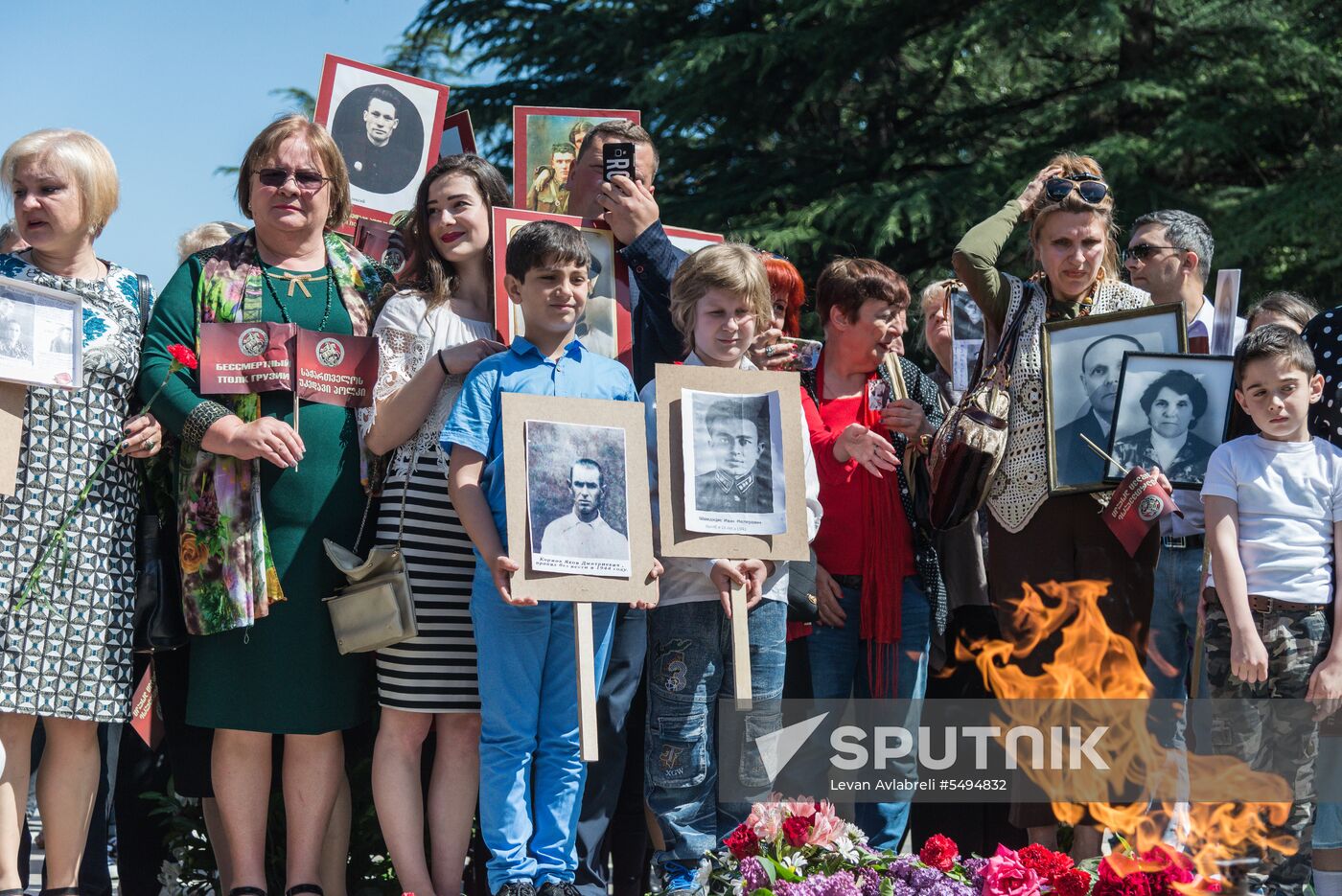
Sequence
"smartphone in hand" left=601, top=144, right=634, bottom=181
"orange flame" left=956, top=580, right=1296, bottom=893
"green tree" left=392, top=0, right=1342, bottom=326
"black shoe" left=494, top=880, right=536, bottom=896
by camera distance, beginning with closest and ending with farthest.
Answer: "black shoe" left=494, top=880, right=536, bottom=896 → "orange flame" left=956, top=580, right=1296, bottom=893 → "smartphone in hand" left=601, top=144, right=634, bottom=181 → "green tree" left=392, top=0, right=1342, bottom=326

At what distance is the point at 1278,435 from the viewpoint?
470 centimetres

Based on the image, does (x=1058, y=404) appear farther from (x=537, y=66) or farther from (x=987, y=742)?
(x=537, y=66)

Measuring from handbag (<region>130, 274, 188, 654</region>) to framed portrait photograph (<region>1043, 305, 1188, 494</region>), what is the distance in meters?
2.91

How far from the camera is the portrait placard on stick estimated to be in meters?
4.03

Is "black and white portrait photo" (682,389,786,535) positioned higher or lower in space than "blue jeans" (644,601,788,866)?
higher

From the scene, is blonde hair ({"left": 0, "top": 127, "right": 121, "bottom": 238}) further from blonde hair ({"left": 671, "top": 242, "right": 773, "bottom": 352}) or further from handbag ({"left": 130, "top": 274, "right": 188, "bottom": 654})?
blonde hair ({"left": 671, "top": 242, "right": 773, "bottom": 352})

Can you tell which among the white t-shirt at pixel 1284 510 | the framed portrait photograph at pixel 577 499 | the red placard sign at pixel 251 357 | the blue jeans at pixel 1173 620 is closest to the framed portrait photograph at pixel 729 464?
the framed portrait photograph at pixel 577 499

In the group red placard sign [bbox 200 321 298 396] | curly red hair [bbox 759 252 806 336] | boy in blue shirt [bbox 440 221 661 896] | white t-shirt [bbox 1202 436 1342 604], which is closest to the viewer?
boy in blue shirt [bbox 440 221 661 896]

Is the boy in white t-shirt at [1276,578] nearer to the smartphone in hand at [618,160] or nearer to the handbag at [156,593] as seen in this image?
the smartphone in hand at [618,160]

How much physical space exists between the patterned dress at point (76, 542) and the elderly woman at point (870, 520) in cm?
230

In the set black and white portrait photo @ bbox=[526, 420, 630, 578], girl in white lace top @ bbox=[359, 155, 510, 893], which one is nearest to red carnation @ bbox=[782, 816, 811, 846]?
black and white portrait photo @ bbox=[526, 420, 630, 578]

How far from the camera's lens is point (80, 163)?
450 cm

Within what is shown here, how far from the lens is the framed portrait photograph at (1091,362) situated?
4.90 metres

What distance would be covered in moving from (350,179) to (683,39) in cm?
1102
